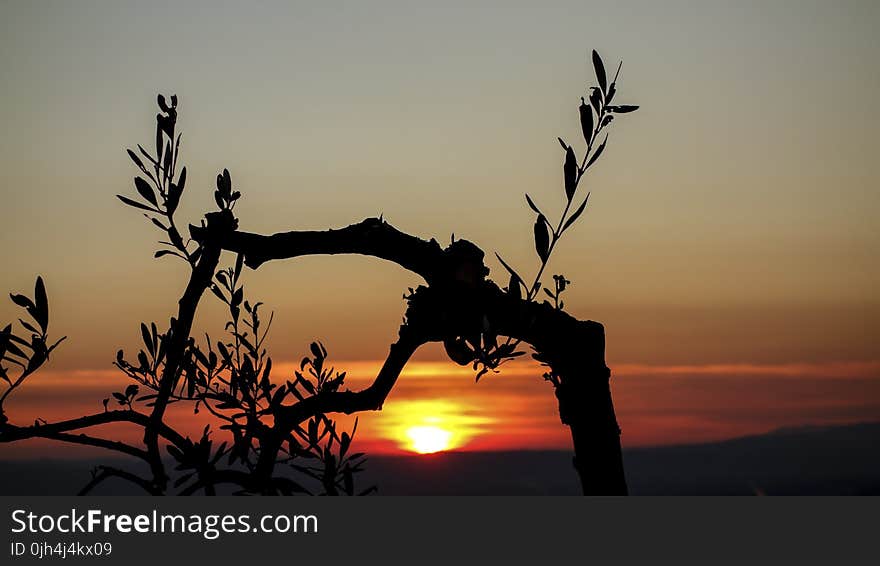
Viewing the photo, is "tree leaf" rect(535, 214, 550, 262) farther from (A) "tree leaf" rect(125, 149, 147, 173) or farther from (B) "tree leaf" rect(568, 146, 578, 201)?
(A) "tree leaf" rect(125, 149, 147, 173)

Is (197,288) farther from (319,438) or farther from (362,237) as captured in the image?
(319,438)

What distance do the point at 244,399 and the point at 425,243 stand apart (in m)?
2.09

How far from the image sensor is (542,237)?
565cm

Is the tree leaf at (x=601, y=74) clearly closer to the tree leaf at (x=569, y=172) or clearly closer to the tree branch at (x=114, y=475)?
the tree leaf at (x=569, y=172)

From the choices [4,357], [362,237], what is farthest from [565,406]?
[4,357]

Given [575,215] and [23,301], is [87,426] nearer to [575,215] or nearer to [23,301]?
[23,301]

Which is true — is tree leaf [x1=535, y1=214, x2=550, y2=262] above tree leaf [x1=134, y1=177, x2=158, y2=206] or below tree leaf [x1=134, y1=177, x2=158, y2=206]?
below

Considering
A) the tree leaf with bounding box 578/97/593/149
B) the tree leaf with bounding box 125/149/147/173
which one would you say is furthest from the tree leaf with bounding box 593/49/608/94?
the tree leaf with bounding box 125/149/147/173

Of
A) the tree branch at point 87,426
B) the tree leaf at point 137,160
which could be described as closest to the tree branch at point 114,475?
the tree branch at point 87,426

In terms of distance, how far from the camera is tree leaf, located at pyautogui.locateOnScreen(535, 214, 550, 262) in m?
5.64

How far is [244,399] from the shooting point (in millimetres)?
7562

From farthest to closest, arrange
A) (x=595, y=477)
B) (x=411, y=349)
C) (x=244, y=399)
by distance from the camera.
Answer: (x=244, y=399) → (x=411, y=349) → (x=595, y=477)

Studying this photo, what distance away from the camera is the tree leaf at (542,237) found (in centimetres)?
564

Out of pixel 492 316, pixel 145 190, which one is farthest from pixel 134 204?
pixel 492 316
